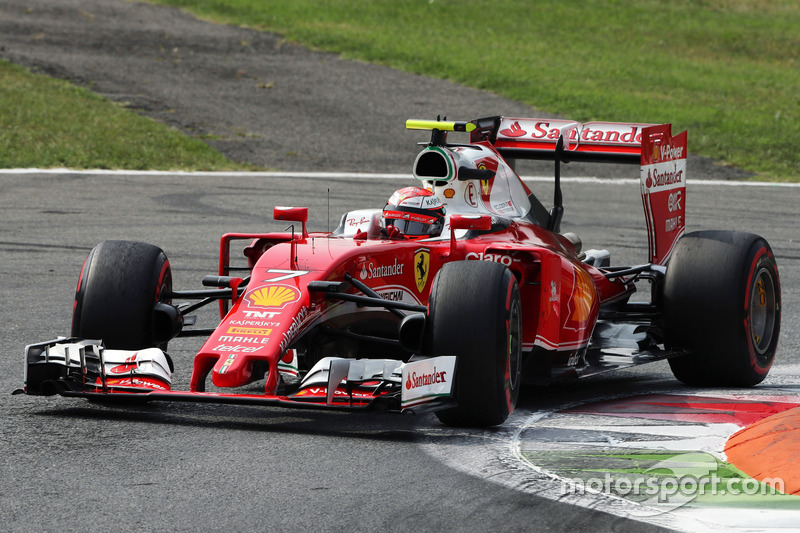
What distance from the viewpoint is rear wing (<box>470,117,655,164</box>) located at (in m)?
9.31

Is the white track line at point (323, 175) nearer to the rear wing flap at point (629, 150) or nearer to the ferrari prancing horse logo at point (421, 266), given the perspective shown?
the rear wing flap at point (629, 150)

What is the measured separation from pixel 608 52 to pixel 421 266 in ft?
94.8

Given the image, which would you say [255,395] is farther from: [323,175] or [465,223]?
[323,175]

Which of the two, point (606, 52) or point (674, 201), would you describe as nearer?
point (674, 201)

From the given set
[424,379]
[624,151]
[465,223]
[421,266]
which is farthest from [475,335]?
[624,151]

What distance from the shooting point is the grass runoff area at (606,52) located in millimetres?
27000

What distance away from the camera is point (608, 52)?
3522 centimetres

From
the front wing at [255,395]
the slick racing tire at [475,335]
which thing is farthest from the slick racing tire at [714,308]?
the front wing at [255,395]

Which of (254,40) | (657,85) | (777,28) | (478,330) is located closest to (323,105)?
(254,40)

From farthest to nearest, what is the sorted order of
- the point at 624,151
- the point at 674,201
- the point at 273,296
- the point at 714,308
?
the point at 624,151 → the point at 674,201 → the point at 714,308 → the point at 273,296

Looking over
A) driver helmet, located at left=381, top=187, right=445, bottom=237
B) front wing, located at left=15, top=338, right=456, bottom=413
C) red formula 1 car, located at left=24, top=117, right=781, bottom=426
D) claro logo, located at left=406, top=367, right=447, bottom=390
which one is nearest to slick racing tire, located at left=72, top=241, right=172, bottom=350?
red formula 1 car, located at left=24, top=117, right=781, bottom=426

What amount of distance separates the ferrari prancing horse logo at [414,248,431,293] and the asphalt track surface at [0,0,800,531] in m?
0.93

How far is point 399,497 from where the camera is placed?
17.6 feet

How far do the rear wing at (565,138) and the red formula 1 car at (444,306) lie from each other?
0.02m
